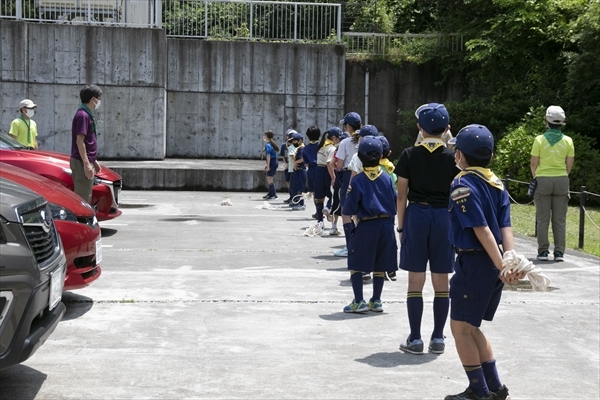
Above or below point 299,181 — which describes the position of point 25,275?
above

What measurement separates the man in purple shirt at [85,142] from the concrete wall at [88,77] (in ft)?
43.2

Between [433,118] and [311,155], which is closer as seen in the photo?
[433,118]

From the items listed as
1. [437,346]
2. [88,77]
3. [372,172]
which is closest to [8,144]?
[372,172]

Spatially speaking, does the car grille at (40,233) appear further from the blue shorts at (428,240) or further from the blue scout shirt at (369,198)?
the blue scout shirt at (369,198)

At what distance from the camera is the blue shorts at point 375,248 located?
26.4 feet

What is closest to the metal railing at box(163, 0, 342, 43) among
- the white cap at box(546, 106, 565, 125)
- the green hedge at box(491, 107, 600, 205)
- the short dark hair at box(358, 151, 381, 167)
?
the green hedge at box(491, 107, 600, 205)

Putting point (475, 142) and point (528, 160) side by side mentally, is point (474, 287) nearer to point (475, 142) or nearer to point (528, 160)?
point (475, 142)

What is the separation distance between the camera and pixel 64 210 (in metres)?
7.90

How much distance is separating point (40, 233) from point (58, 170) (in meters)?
7.01

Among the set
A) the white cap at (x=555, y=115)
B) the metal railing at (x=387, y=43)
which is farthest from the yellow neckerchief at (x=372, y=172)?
the metal railing at (x=387, y=43)

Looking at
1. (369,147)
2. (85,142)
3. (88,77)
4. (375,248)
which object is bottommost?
(375,248)

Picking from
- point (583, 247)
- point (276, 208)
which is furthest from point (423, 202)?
point (276, 208)

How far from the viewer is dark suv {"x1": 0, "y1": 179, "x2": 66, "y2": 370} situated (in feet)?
15.7

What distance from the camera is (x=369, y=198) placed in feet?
26.5
